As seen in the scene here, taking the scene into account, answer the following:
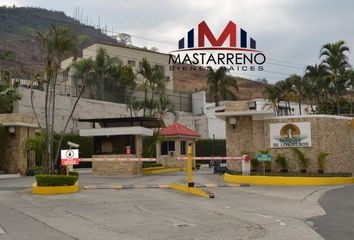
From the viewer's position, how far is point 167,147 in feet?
142

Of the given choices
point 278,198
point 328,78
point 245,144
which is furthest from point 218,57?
point 278,198

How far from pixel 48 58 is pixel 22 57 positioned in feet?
291

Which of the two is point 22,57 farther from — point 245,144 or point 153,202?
point 153,202

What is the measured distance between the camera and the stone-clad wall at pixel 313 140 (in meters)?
25.9

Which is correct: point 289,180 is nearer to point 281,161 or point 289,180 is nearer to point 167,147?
point 281,161

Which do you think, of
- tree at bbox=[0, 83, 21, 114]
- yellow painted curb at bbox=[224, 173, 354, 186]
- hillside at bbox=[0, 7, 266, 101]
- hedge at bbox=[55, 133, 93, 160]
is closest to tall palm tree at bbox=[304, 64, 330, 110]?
hedge at bbox=[55, 133, 93, 160]

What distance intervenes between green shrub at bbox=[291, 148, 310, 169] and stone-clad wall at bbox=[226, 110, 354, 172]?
27 centimetres

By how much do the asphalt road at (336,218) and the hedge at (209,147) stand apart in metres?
Answer: 33.6

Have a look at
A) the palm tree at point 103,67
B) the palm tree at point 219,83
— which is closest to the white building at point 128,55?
the palm tree at point 219,83

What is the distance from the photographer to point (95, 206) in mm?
15125

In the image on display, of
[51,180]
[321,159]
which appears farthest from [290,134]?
[51,180]

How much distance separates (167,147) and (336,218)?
3123 cm

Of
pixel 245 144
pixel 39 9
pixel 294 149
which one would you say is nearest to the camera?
pixel 294 149

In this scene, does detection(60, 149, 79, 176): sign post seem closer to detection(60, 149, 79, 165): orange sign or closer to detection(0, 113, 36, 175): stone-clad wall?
detection(60, 149, 79, 165): orange sign
